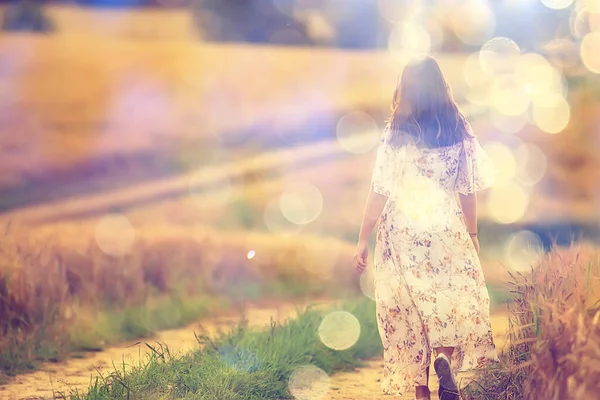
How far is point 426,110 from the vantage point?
3555mm

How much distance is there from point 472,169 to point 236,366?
1.62 m

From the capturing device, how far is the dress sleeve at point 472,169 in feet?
11.7

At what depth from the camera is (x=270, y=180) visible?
6.11 meters

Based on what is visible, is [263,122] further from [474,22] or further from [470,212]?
[470,212]

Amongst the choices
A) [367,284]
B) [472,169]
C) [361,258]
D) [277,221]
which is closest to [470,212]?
[472,169]

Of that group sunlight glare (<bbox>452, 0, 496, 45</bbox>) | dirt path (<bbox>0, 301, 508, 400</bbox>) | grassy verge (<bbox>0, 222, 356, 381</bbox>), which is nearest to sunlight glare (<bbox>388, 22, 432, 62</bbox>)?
sunlight glare (<bbox>452, 0, 496, 45</bbox>)

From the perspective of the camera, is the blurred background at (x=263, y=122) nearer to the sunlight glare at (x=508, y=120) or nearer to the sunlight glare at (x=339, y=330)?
the sunlight glare at (x=508, y=120)

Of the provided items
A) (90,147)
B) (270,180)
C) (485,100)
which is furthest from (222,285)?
(485,100)

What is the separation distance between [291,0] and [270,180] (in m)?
1.47

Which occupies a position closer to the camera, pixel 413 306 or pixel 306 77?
pixel 413 306

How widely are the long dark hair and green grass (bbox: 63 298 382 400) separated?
144 centimetres

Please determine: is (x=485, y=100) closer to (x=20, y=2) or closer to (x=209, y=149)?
(x=209, y=149)

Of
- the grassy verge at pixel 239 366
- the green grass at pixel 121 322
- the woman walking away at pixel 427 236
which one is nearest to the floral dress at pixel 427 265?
the woman walking away at pixel 427 236

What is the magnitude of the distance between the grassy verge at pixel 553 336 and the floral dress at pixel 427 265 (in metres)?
0.16
